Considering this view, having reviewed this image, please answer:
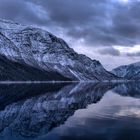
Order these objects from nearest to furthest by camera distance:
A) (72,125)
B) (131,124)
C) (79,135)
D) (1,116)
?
(79,135) → (72,125) → (131,124) → (1,116)

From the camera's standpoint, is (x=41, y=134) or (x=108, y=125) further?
(x=108, y=125)

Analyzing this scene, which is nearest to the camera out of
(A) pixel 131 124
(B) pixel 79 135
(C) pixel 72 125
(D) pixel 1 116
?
(B) pixel 79 135

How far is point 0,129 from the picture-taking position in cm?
4291

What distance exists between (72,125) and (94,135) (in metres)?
7.87

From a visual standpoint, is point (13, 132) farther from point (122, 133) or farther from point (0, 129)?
point (122, 133)

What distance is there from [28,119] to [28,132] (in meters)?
11.9

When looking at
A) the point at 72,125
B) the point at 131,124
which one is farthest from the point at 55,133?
the point at 131,124

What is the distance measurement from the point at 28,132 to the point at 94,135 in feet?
24.3

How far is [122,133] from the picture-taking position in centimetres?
4266

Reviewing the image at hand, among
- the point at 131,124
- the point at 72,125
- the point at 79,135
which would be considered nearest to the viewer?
the point at 79,135

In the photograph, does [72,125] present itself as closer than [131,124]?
Yes

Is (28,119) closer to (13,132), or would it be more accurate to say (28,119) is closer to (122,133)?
(13,132)

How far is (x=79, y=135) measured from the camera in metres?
40.3

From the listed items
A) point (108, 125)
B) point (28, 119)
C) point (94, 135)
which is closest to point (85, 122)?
point (108, 125)
